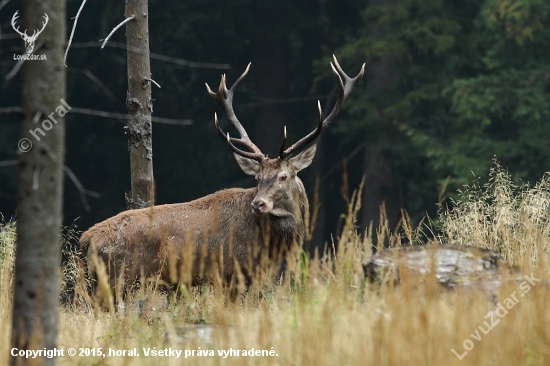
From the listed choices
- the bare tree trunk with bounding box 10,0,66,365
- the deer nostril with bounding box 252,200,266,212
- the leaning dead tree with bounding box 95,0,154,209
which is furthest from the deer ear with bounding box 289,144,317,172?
the bare tree trunk with bounding box 10,0,66,365

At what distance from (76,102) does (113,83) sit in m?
0.98

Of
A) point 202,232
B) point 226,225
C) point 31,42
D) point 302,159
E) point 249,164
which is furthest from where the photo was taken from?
point 249,164

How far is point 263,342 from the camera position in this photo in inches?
151

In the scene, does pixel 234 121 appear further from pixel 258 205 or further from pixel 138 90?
pixel 258 205

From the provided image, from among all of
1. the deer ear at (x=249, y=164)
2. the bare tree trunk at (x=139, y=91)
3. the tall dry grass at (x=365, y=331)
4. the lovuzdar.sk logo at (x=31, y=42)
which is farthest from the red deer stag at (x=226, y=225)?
the lovuzdar.sk logo at (x=31, y=42)

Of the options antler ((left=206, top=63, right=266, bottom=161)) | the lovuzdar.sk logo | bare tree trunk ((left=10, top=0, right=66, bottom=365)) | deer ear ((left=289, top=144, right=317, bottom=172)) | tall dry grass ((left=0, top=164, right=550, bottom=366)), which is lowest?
tall dry grass ((left=0, top=164, right=550, bottom=366))

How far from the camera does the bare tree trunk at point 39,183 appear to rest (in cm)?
368

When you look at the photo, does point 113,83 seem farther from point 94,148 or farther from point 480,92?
point 480,92

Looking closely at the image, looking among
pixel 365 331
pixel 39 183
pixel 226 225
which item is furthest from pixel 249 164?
pixel 39 183

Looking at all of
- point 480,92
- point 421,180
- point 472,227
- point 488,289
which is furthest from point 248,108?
point 488,289

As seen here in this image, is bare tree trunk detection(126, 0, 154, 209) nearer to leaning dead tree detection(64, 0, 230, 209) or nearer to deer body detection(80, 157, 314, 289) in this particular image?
leaning dead tree detection(64, 0, 230, 209)

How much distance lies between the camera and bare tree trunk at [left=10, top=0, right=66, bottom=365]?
368 cm

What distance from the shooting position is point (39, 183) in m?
3.69

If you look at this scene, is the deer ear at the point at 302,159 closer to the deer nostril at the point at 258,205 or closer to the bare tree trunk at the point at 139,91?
the deer nostril at the point at 258,205
